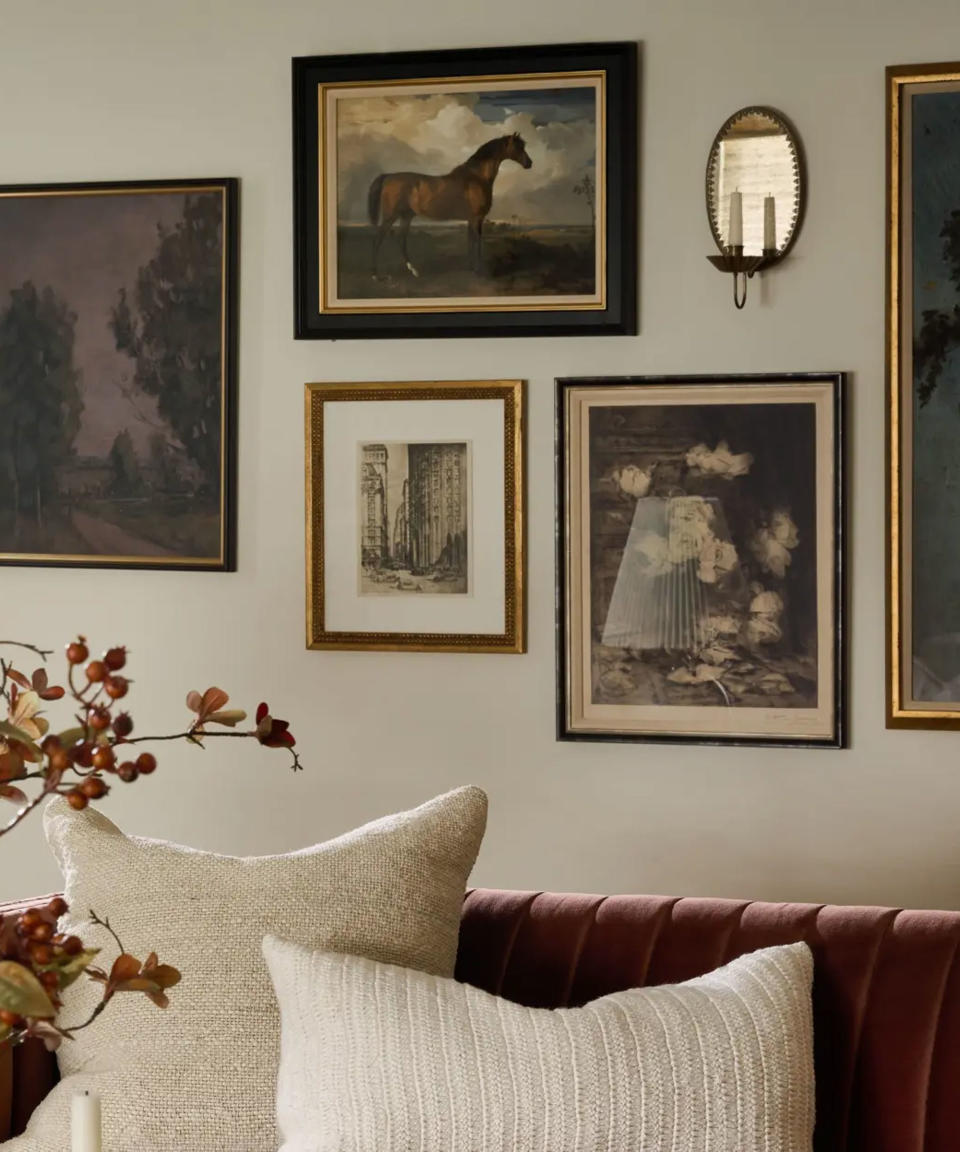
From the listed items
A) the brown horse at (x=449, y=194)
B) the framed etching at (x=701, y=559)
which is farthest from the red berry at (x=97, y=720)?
the brown horse at (x=449, y=194)

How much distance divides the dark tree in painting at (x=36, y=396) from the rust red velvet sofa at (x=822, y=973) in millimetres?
1426

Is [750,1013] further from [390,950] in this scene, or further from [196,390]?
[196,390]

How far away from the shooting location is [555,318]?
2908mm

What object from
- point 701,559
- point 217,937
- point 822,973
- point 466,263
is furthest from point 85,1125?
point 466,263

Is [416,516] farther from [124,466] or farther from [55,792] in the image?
[55,792]

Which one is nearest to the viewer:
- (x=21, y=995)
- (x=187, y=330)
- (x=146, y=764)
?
(x=21, y=995)

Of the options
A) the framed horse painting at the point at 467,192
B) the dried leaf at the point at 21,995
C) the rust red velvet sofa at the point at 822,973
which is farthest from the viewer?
the framed horse painting at the point at 467,192

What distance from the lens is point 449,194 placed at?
2.96 meters

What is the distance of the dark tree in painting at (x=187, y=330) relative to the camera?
3.05 m

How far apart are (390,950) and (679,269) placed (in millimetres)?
1626

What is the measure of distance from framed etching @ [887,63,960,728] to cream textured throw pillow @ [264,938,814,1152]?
1.24m

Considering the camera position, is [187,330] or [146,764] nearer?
[146,764]

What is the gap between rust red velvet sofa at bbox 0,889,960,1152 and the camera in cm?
175

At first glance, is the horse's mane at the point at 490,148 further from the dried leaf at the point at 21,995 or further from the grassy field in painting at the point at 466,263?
the dried leaf at the point at 21,995
